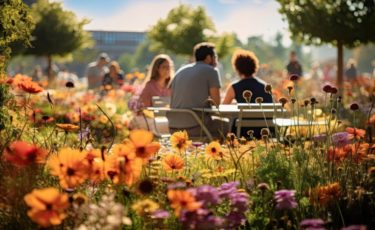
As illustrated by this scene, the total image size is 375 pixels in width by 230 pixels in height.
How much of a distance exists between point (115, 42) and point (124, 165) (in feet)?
460

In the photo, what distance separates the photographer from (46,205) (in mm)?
2592

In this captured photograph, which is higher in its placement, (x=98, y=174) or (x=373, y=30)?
(x=373, y=30)

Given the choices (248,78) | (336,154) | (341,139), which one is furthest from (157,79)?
(336,154)

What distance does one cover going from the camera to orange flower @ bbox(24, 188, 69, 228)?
254 centimetres

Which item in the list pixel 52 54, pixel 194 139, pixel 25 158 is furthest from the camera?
pixel 52 54

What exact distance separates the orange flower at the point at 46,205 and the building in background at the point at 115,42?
137420 millimetres

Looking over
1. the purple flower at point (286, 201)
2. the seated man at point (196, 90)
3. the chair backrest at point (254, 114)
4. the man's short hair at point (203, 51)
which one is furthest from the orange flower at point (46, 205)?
the man's short hair at point (203, 51)

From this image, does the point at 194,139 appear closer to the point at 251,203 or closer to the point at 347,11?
the point at 251,203

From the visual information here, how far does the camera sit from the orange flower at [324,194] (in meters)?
3.39

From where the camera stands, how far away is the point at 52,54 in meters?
25.0

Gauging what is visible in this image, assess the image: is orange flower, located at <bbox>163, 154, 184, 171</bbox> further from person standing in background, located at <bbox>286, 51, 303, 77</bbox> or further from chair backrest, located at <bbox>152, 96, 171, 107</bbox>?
person standing in background, located at <bbox>286, 51, 303, 77</bbox>

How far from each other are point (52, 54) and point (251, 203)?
22.0 m

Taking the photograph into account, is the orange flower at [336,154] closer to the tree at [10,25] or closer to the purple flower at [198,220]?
the purple flower at [198,220]

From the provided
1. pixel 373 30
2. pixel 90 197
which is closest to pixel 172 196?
pixel 90 197
